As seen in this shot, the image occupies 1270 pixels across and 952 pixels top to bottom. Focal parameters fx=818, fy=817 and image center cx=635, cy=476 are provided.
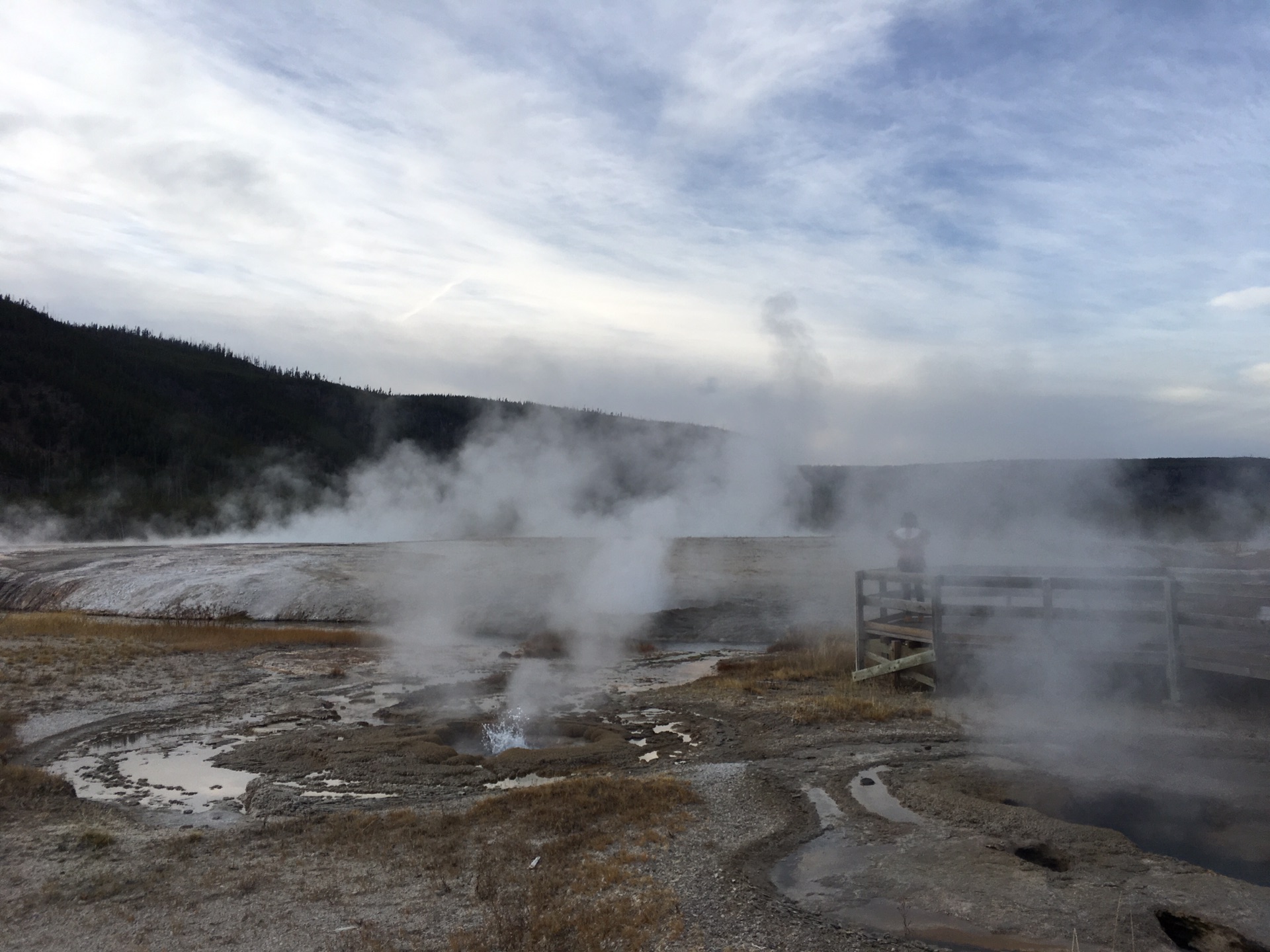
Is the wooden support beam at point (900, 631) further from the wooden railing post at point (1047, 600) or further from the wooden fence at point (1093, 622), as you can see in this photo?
the wooden railing post at point (1047, 600)

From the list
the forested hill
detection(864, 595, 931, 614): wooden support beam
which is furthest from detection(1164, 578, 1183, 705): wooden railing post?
the forested hill

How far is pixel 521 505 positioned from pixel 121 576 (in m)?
34.0

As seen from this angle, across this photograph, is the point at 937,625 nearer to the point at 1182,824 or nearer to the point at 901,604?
the point at 901,604

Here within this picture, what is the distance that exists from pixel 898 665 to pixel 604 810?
7.37 metres

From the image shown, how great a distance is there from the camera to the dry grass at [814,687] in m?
12.8

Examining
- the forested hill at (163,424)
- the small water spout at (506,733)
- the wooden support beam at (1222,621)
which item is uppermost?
the forested hill at (163,424)

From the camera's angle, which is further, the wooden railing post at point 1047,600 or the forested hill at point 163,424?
the forested hill at point 163,424

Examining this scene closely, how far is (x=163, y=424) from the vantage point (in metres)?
95.2

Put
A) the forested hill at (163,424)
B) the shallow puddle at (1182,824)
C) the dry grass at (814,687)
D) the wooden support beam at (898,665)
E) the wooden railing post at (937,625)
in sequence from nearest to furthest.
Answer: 1. the shallow puddle at (1182,824)
2. the dry grass at (814,687)
3. the wooden railing post at (937,625)
4. the wooden support beam at (898,665)
5. the forested hill at (163,424)

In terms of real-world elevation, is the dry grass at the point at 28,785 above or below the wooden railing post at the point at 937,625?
below

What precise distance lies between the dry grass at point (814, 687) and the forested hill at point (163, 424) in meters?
36.3

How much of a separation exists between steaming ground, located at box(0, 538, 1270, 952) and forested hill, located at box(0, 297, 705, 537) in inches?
1581

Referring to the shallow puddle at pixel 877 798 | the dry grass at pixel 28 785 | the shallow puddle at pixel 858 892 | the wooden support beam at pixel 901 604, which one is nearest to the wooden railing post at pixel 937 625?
the wooden support beam at pixel 901 604

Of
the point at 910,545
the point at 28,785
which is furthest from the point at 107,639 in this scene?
the point at 910,545
